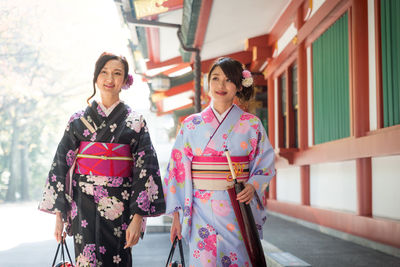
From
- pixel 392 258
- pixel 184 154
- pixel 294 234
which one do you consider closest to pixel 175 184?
pixel 184 154

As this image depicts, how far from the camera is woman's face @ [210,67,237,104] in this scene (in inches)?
106

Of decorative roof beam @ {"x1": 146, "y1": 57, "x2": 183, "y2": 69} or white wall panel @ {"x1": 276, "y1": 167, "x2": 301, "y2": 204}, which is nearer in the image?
white wall panel @ {"x1": 276, "y1": 167, "x2": 301, "y2": 204}

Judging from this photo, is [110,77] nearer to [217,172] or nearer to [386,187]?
[217,172]

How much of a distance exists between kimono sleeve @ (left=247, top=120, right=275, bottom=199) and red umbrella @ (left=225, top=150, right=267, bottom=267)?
0.52 feet

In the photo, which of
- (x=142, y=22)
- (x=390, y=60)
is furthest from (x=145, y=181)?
(x=142, y=22)

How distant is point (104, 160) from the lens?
2.57 metres

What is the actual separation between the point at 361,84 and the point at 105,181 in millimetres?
3340

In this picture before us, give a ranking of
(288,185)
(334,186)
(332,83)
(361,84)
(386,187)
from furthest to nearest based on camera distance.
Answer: (288,185) < (334,186) < (332,83) < (361,84) < (386,187)

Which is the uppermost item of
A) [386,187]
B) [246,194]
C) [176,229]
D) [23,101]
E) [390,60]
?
[23,101]

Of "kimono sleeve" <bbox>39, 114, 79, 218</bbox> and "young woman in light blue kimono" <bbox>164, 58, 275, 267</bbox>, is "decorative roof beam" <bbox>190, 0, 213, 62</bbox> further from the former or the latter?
"kimono sleeve" <bbox>39, 114, 79, 218</bbox>

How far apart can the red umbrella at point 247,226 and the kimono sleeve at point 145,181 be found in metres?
0.50

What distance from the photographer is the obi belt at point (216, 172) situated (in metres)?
2.51

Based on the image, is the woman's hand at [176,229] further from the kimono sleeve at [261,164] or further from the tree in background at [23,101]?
the tree in background at [23,101]

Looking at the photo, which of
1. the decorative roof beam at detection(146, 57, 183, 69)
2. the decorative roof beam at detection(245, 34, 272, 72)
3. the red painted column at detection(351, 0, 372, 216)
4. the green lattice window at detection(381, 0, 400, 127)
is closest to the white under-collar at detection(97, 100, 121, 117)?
the green lattice window at detection(381, 0, 400, 127)
